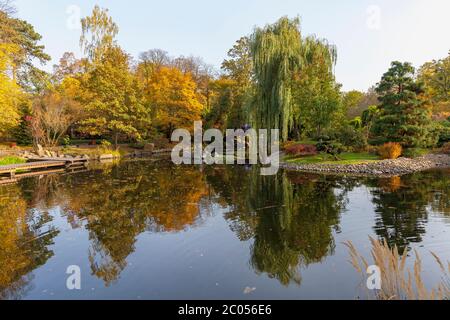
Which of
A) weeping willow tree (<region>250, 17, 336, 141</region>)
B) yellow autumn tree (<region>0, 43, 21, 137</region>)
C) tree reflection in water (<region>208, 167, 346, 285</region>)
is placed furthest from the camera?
weeping willow tree (<region>250, 17, 336, 141</region>)

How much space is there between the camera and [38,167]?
21000mm

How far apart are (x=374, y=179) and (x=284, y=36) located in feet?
36.8

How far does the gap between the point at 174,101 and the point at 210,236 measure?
26.2 meters

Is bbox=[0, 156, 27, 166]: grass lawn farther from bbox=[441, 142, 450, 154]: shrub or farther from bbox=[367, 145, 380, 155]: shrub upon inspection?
bbox=[441, 142, 450, 154]: shrub

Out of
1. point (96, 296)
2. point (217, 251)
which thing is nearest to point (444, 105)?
point (217, 251)

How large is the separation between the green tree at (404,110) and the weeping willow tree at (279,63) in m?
4.24

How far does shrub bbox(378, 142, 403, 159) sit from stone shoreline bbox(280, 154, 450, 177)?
43 centimetres

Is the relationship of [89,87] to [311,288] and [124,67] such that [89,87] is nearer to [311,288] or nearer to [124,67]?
[124,67]

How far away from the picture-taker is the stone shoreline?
16297 millimetres

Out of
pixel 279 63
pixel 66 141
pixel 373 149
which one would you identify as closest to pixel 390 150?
pixel 373 149

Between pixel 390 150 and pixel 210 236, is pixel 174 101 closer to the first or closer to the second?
pixel 390 150

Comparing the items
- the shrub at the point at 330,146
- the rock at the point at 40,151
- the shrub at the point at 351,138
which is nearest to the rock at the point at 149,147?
the rock at the point at 40,151

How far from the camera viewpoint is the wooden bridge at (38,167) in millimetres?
17103

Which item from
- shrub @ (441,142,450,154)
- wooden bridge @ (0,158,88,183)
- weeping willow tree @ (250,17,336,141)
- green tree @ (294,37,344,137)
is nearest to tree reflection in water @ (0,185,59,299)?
wooden bridge @ (0,158,88,183)
